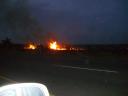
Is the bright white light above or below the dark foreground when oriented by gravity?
above

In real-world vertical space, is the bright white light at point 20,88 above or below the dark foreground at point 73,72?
above

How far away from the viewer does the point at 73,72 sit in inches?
978

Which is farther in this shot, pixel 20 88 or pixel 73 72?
pixel 73 72

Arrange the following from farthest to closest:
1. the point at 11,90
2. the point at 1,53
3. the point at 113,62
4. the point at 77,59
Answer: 1. the point at 1,53
2. the point at 77,59
3. the point at 113,62
4. the point at 11,90

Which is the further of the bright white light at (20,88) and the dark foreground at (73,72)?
the dark foreground at (73,72)

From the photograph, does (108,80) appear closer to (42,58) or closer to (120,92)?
(120,92)

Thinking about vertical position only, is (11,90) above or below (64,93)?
above

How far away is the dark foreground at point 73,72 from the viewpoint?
1541 cm

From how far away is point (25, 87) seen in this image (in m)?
3.89

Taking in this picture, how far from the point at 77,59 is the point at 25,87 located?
3106 cm

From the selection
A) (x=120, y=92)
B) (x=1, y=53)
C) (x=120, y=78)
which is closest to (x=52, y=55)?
(x=1, y=53)

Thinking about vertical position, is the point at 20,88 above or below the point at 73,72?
above

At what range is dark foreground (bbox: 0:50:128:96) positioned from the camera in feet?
50.6

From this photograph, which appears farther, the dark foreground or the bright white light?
the dark foreground
